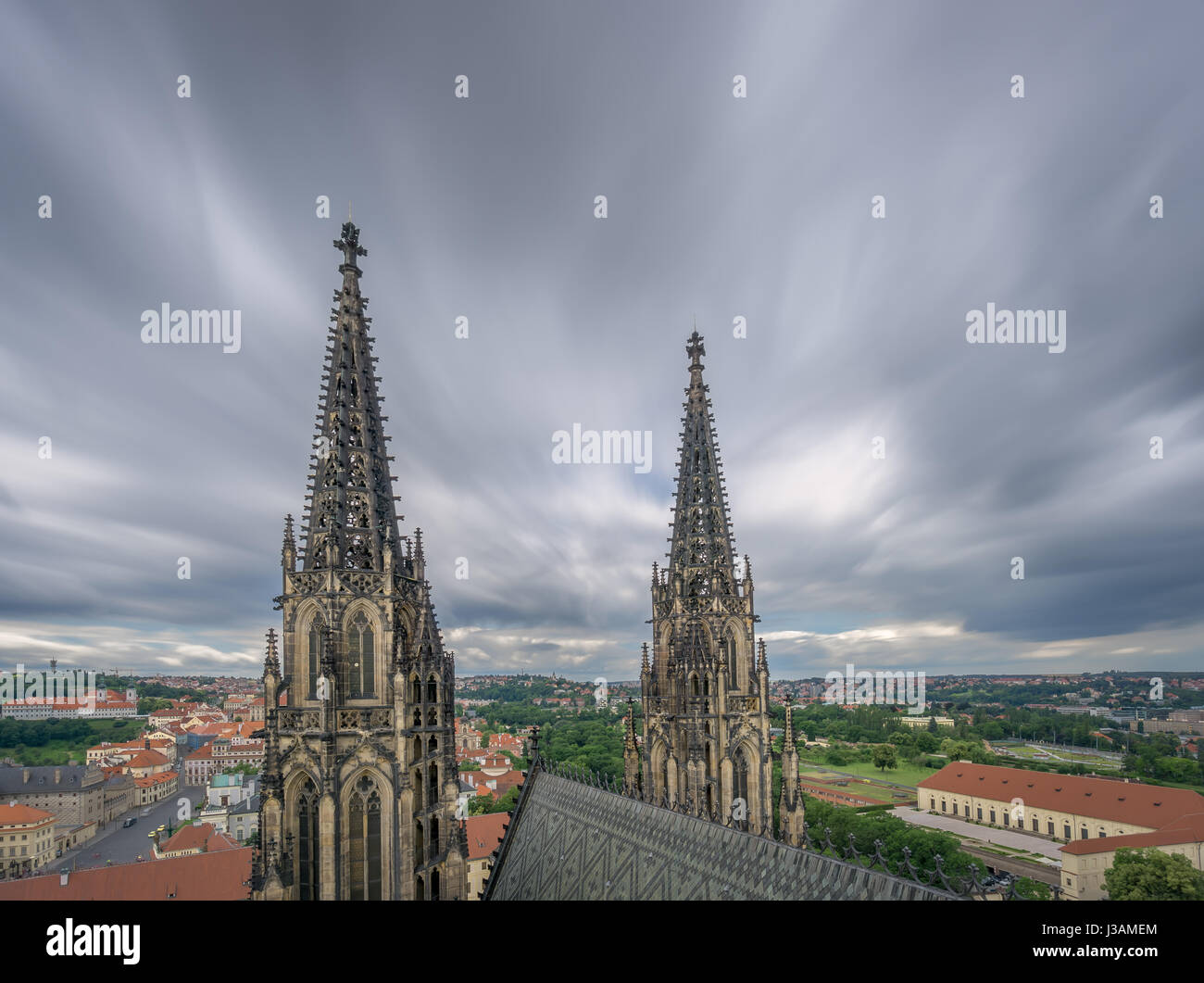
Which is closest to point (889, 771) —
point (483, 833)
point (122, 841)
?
point (483, 833)

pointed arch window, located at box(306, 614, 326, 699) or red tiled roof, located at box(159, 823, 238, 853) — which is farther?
red tiled roof, located at box(159, 823, 238, 853)

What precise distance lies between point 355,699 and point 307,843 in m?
3.88

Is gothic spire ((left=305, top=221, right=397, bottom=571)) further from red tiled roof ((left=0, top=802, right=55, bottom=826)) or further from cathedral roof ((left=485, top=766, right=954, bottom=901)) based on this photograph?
red tiled roof ((left=0, top=802, right=55, bottom=826))

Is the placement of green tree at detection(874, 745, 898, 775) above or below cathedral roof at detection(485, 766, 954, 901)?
below

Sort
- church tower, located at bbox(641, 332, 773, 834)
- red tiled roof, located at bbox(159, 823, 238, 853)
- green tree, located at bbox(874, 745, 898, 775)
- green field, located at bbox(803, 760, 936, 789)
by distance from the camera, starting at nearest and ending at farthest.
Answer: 1. church tower, located at bbox(641, 332, 773, 834)
2. red tiled roof, located at bbox(159, 823, 238, 853)
3. green field, located at bbox(803, 760, 936, 789)
4. green tree, located at bbox(874, 745, 898, 775)

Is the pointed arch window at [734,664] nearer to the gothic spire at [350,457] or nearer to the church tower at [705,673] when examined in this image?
the church tower at [705,673]

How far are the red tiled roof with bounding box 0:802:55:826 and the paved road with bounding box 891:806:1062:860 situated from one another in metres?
115

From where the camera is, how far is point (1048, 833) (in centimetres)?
8194

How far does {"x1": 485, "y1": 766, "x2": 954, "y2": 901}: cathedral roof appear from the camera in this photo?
1239 cm

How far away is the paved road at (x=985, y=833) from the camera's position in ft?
253

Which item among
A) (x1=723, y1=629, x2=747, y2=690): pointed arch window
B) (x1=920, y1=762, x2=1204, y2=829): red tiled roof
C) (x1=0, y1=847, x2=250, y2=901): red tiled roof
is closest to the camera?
(x1=723, y1=629, x2=747, y2=690): pointed arch window

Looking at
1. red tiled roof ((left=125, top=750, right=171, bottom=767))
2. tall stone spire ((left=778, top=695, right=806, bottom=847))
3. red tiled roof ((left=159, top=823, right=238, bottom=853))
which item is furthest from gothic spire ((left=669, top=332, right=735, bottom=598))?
red tiled roof ((left=125, top=750, right=171, bottom=767))
